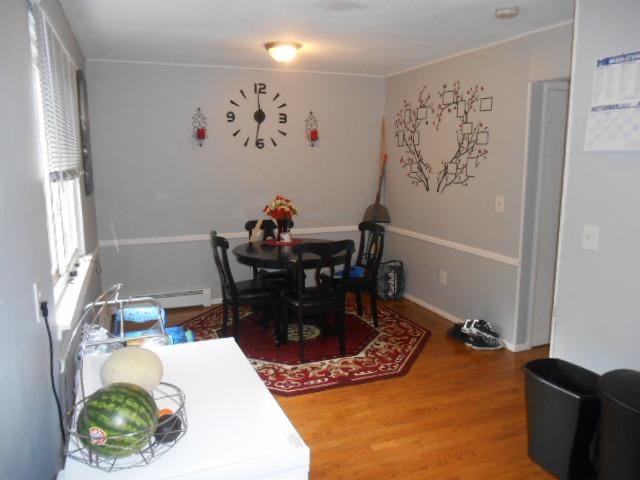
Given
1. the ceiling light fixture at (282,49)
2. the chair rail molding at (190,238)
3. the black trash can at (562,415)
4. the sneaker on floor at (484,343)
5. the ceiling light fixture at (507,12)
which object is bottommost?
the sneaker on floor at (484,343)

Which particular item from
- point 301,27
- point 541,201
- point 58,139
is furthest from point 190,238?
point 541,201

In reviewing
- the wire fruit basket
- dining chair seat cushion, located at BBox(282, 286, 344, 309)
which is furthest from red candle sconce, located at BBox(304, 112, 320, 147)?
the wire fruit basket

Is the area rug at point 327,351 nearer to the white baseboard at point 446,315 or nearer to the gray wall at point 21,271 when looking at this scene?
the white baseboard at point 446,315

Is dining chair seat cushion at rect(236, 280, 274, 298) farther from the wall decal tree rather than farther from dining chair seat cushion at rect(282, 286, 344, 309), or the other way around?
the wall decal tree

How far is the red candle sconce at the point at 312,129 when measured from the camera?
528 cm

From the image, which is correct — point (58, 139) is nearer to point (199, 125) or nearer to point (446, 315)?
point (199, 125)

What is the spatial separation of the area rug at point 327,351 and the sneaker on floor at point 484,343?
39 centimetres

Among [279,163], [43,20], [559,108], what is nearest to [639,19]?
[559,108]

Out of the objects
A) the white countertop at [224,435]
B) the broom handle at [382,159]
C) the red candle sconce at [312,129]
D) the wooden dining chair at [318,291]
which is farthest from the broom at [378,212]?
the white countertop at [224,435]

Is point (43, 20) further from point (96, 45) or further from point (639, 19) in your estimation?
point (639, 19)

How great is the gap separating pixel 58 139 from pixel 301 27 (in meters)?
1.75

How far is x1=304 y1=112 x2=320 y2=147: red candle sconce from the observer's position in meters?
5.28

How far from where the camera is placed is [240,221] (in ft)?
17.1

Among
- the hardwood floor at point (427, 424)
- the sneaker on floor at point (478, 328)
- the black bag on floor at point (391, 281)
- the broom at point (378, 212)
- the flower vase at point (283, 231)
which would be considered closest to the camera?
the hardwood floor at point (427, 424)
